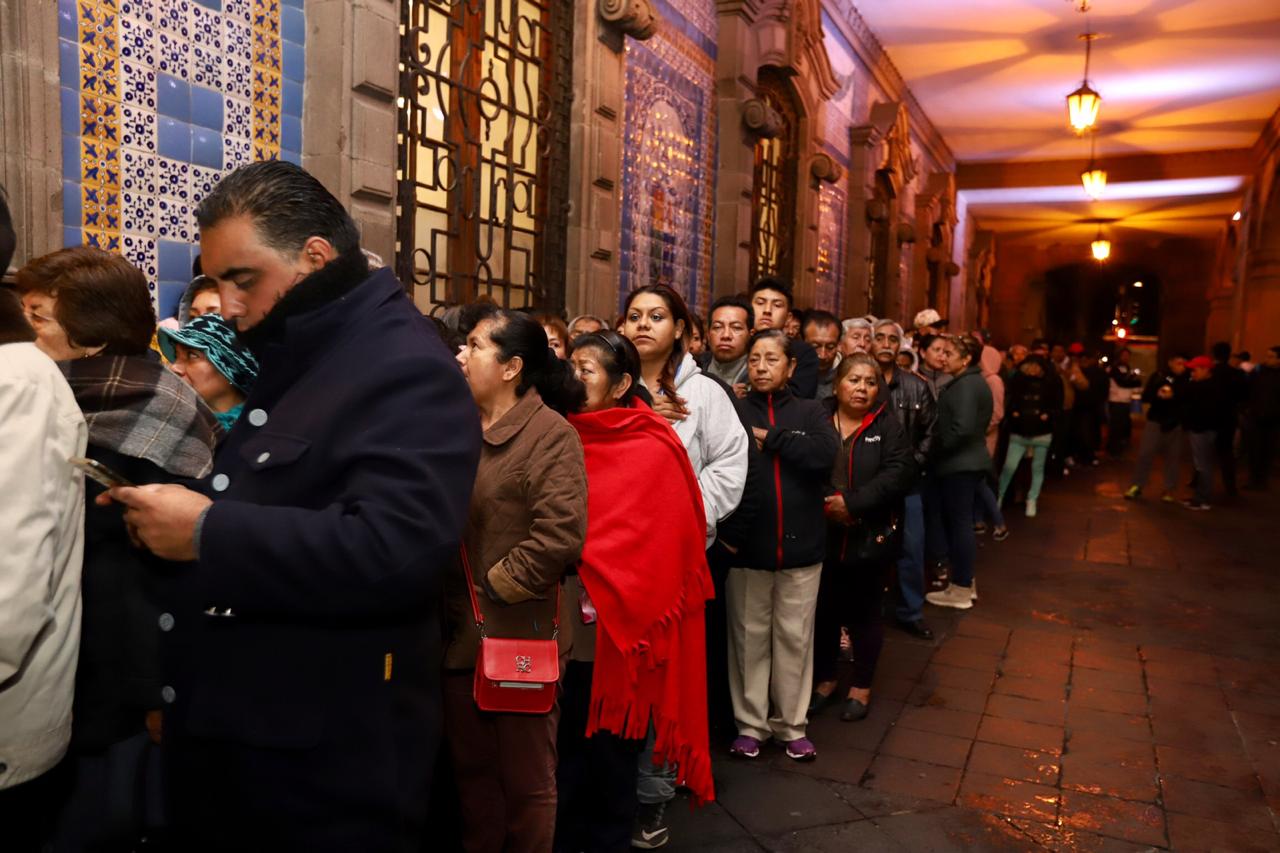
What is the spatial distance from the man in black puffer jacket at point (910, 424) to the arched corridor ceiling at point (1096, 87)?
24.6 ft

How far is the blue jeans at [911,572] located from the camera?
20.2 ft

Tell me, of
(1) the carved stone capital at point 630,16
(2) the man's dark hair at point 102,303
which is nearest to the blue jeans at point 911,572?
(1) the carved stone capital at point 630,16

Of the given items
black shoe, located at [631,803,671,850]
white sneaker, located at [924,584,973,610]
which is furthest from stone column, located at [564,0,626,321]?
black shoe, located at [631,803,671,850]

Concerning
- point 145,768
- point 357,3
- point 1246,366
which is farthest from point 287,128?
point 1246,366

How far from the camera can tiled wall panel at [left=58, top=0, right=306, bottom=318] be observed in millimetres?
3387

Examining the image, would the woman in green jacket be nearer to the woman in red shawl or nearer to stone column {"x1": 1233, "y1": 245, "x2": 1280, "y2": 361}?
the woman in red shawl

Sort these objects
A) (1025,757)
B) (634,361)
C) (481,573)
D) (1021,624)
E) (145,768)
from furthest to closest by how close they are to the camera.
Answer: (1021,624) < (1025,757) < (634,361) < (481,573) < (145,768)

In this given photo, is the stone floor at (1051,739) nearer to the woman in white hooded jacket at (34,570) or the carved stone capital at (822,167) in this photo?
the woman in white hooded jacket at (34,570)

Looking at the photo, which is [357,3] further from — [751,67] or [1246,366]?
[1246,366]

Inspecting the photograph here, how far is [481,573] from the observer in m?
2.73

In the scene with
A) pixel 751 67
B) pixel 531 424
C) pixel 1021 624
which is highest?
pixel 751 67

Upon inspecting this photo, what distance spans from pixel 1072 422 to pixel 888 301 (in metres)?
3.22

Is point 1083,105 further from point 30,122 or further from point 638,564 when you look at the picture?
point 30,122

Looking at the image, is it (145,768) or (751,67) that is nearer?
(145,768)
